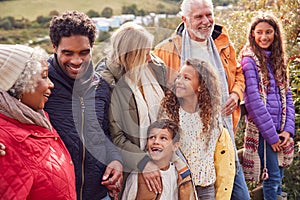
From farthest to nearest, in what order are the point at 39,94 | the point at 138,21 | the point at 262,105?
the point at 138,21 < the point at 262,105 < the point at 39,94

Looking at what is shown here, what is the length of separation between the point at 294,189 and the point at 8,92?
2996mm

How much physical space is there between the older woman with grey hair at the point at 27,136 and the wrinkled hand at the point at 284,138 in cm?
184

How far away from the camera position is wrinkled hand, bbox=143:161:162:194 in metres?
2.30

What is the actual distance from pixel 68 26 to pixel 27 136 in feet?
2.02

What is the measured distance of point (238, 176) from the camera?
2836 mm

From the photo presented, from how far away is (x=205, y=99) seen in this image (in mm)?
2537

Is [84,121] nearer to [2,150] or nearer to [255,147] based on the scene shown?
[2,150]

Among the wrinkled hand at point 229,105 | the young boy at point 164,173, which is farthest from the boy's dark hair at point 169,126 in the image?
the wrinkled hand at point 229,105

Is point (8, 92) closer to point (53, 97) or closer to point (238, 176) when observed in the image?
point (53, 97)

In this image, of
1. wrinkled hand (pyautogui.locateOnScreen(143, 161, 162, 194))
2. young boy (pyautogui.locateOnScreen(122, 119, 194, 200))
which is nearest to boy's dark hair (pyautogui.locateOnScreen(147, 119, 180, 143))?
young boy (pyautogui.locateOnScreen(122, 119, 194, 200))

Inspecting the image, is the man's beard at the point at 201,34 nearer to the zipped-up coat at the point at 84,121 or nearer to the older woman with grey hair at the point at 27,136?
the zipped-up coat at the point at 84,121

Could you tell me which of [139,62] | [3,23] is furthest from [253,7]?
[3,23]

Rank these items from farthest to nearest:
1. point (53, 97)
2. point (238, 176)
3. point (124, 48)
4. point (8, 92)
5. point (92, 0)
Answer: point (92, 0) < point (238, 176) < point (124, 48) < point (53, 97) < point (8, 92)

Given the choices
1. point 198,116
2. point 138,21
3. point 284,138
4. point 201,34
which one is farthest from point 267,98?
point 138,21
